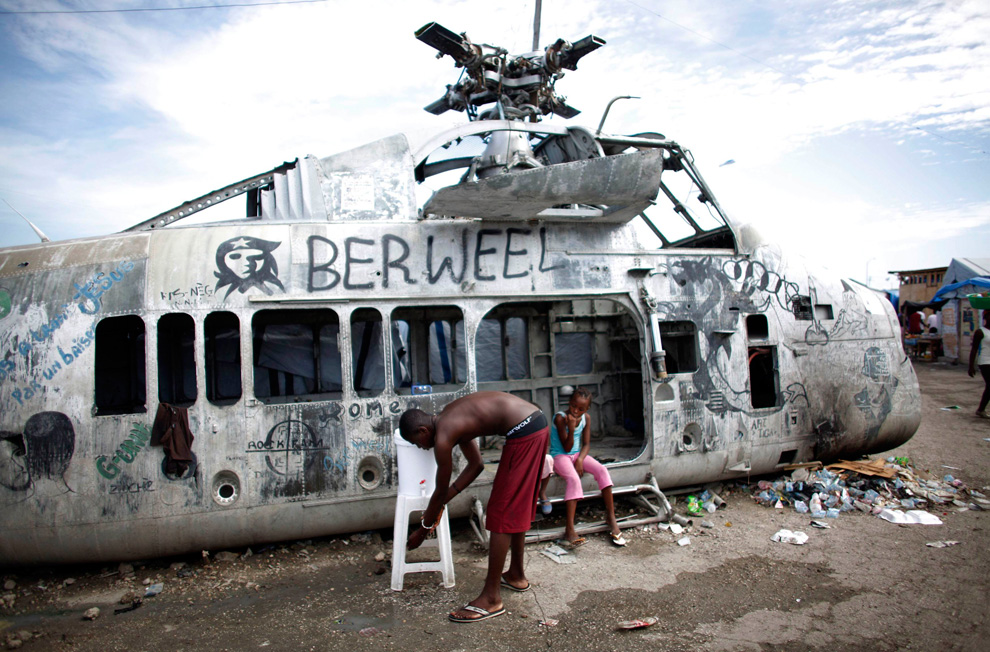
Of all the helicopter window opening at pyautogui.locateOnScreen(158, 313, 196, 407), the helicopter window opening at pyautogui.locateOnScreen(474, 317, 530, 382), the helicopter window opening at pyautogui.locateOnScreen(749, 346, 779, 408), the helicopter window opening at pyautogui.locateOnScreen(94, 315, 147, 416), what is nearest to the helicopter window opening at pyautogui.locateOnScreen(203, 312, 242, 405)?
the helicopter window opening at pyautogui.locateOnScreen(158, 313, 196, 407)

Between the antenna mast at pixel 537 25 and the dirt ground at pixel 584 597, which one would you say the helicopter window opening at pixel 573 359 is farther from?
the antenna mast at pixel 537 25

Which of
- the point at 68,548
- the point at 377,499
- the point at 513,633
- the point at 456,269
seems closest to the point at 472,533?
the point at 377,499

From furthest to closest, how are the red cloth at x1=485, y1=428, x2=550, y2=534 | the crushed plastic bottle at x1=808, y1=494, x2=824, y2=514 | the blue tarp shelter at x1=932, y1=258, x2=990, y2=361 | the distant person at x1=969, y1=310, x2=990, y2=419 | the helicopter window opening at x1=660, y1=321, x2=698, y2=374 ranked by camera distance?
the blue tarp shelter at x1=932, y1=258, x2=990, y2=361 < the distant person at x1=969, y1=310, x2=990, y2=419 < the helicopter window opening at x1=660, y1=321, x2=698, y2=374 < the crushed plastic bottle at x1=808, y1=494, x2=824, y2=514 < the red cloth at x1=485, y1=428, x2=550, y2=534

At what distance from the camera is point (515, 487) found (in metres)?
3.85

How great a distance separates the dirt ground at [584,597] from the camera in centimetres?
357

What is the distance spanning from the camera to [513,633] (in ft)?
11.9

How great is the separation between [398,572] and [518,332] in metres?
3.83

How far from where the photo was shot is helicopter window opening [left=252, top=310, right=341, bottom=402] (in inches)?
245

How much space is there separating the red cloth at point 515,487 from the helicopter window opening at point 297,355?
305 cm

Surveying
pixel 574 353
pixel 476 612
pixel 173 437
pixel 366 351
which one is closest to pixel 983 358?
pixel 574 353

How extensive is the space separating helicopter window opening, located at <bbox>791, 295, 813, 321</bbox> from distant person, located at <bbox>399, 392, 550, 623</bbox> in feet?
11.8

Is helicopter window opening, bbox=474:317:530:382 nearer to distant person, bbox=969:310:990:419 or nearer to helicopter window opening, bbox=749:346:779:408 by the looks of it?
helicopter window opening, bbox=749:346:779:408

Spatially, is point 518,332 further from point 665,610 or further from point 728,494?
point 665,610

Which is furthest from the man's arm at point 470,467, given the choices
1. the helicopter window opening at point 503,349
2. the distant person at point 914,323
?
the distant person at point 914,323
